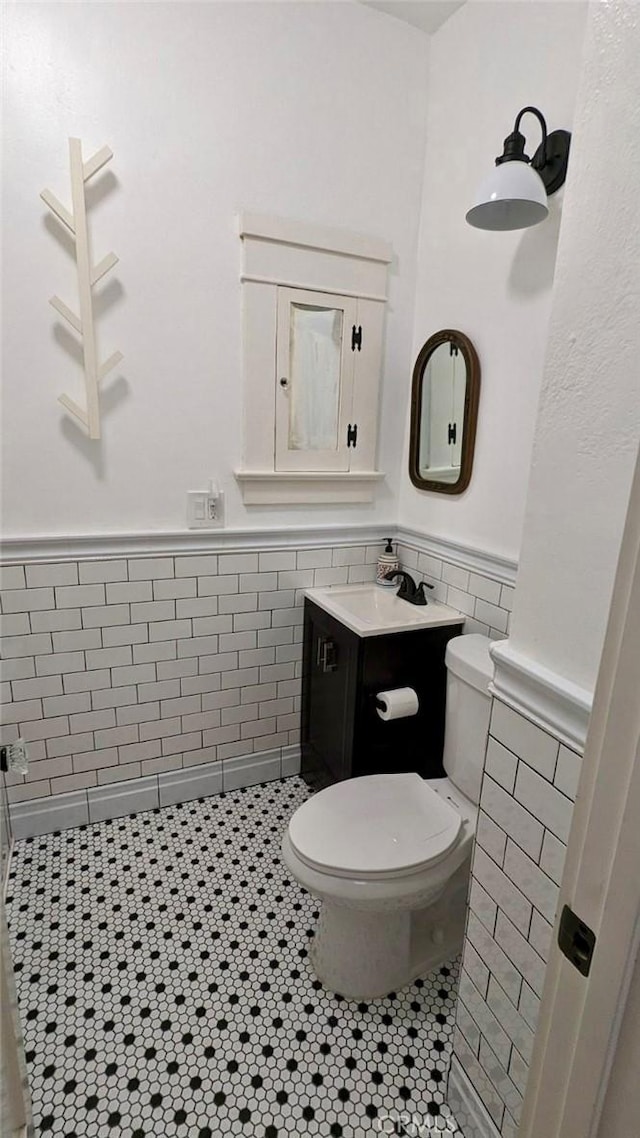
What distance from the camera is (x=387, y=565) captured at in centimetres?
214

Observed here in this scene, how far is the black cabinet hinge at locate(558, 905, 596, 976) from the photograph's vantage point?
51 centimetres

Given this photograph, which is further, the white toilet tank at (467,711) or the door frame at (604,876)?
the white toilet tank at (467,711)

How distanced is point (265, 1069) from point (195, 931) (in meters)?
0.41

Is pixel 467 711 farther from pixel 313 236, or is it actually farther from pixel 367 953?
Result: pixel 313 236

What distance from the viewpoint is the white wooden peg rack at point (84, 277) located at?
1499 mm

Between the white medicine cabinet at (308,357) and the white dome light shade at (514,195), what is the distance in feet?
1.89

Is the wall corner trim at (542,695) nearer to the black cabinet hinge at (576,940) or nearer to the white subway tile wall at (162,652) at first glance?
the black cabinet hinge at (576,940)

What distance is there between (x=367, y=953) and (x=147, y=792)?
1.00 metres

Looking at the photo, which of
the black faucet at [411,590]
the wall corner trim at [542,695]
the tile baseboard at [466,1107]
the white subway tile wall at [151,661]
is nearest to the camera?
the wall corner trim at [542,695]

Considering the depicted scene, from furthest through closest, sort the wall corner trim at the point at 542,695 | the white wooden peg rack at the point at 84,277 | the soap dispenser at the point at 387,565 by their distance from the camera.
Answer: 1. the soap dispenser at the point at 387,565
2. the white wooden peg rack at the point at 84,277
3. the wall corner trim at the point at 542,695

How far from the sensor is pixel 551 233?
143 centimetres

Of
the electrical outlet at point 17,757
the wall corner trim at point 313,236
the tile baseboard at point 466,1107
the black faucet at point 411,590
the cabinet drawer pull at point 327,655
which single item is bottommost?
the tile baseboard at point 466,1107
